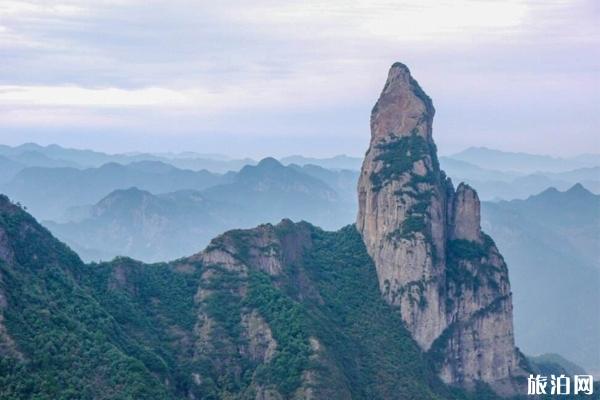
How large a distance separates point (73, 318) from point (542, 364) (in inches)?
3392

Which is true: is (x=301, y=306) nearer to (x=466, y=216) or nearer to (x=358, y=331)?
(x=358, y=331)

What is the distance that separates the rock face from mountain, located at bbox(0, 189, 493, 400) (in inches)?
112

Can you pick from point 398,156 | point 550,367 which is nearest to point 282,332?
point 398,156

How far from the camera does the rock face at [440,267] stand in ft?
331

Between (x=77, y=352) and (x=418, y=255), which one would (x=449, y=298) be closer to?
(x=418, y=255)

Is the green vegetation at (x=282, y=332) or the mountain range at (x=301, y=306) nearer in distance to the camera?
the mountain range at (x=301, y=306)

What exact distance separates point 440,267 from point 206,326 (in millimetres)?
30728

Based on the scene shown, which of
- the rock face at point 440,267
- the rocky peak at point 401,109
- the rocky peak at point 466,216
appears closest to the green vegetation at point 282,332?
the rock face at point 440,267

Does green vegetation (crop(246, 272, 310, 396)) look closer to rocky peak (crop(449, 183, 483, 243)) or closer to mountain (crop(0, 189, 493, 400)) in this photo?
mountain (crop(0, 189, 493, 400))

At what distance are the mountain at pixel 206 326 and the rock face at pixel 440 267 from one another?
283 cm

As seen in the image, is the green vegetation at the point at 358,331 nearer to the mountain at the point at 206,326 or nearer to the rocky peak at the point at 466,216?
the mountain at the point at 206,326

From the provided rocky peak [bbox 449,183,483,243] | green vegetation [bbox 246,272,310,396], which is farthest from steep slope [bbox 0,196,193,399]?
rocky peak [bbox 449,183,483,243]

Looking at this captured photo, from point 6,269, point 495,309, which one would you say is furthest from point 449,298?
point 6,269

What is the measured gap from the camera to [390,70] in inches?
4518
